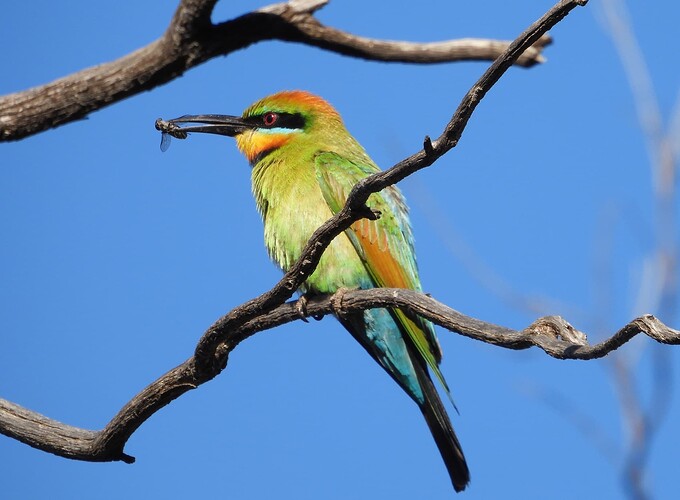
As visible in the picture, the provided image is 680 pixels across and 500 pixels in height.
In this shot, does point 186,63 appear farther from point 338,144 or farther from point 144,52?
point 338,144

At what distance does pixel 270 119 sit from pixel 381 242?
2.78 feet

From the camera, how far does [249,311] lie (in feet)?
9.11

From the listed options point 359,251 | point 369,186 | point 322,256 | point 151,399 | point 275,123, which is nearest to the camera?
point 369,186

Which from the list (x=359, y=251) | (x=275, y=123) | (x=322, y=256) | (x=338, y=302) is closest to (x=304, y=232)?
(x=322, y=256)

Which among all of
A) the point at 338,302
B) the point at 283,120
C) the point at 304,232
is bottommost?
the point at 338,302

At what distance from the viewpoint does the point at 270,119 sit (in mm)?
4066

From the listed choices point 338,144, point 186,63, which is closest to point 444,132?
point 338,144

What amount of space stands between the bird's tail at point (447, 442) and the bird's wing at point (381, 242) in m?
0.13

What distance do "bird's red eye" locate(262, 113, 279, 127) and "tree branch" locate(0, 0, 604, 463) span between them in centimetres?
105

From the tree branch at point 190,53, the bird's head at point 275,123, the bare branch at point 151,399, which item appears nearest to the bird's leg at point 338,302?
the bare branch at point 151,399

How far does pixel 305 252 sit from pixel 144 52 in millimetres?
1884

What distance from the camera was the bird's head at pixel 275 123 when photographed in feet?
13.1

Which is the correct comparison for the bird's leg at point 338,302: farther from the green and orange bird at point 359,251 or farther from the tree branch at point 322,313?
the green and orange bird at point 359,251

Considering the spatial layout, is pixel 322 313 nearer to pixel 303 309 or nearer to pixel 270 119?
pixel 303 309
